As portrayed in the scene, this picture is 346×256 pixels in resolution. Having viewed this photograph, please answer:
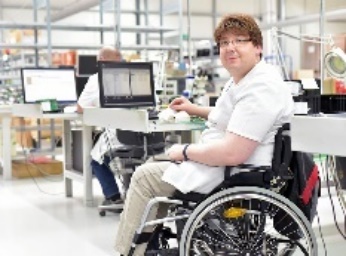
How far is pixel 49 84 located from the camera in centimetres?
457

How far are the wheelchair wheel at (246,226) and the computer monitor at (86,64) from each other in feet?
11.1

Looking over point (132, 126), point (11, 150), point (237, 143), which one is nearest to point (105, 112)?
→ point (132, 126)

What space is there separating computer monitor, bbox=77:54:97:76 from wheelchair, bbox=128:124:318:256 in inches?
130

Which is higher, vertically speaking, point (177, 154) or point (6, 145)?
point (177, 154)

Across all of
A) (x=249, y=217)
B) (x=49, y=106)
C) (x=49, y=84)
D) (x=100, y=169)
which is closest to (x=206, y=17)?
(x=49, y=84)

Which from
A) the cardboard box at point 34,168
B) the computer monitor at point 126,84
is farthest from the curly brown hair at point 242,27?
the cardboard box at point 34,168

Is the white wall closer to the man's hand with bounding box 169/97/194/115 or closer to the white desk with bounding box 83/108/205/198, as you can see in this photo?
the white desk with bounding box 83/108/205/198

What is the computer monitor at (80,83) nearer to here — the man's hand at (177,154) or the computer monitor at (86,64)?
the computer monitor at (86,64)

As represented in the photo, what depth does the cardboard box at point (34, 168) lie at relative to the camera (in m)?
5.53

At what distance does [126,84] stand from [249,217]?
180cm

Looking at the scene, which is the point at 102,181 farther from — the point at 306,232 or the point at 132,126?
the point at 306,232

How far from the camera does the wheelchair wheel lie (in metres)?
1.83

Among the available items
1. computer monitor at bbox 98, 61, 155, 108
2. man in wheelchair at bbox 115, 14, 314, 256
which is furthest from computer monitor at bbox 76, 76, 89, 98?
man in wheelchair at bbox 115, 14, 314, 256

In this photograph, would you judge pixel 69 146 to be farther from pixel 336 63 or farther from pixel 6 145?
pixel 336 63
